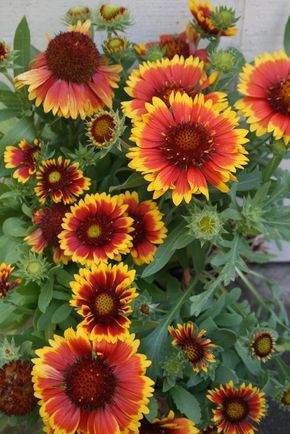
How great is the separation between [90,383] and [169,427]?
220 mm

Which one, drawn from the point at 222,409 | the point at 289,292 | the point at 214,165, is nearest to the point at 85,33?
the point at 214,165

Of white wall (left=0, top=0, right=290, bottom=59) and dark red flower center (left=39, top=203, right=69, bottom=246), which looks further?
white wall (left=0, top=0, right=290, bottom=59)

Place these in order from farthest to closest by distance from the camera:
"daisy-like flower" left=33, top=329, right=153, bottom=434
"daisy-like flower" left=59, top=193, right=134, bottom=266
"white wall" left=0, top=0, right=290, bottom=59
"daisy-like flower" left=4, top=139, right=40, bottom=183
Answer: "white wall" left=0, top=0, right=290, bottom=59 → "daisy-like flower" left=4, top=139, right=40, bottom=183 → "daisy-like flower" left=59, top=193, right=134, bottom=266 → "daisy-like flower" left=33, top=329, right=153, bottom=434

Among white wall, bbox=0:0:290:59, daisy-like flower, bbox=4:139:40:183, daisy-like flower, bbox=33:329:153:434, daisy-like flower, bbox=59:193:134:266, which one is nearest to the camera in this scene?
daisy-like flower, bbox=33:329:153:434

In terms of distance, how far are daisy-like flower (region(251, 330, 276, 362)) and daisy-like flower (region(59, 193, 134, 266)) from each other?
0.32 m

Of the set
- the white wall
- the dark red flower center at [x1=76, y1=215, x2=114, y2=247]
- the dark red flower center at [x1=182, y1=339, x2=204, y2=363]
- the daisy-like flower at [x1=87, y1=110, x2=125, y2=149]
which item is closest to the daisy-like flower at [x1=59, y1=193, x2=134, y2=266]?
the dark red flower center at [x1=76, y1=215, x2=114, y2=247]

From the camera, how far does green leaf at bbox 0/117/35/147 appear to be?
117cm

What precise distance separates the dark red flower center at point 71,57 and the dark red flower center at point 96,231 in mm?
303

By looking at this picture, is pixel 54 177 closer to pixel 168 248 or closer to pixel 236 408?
pixel 168 248

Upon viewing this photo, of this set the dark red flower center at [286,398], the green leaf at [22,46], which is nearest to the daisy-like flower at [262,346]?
Result: the dark red flower center at [286,398]

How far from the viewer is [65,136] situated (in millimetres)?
1271

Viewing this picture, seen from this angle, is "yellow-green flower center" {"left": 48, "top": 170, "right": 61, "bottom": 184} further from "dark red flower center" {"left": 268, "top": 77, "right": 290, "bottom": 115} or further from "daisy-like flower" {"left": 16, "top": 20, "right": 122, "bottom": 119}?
"dark red flower center" {"left": 268, "top": 77, "right": 290, "bottom": 115}

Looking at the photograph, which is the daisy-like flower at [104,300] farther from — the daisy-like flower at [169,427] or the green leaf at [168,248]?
the daisy-like flower at [169,427]

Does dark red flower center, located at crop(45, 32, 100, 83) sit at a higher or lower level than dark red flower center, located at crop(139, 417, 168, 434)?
higher
